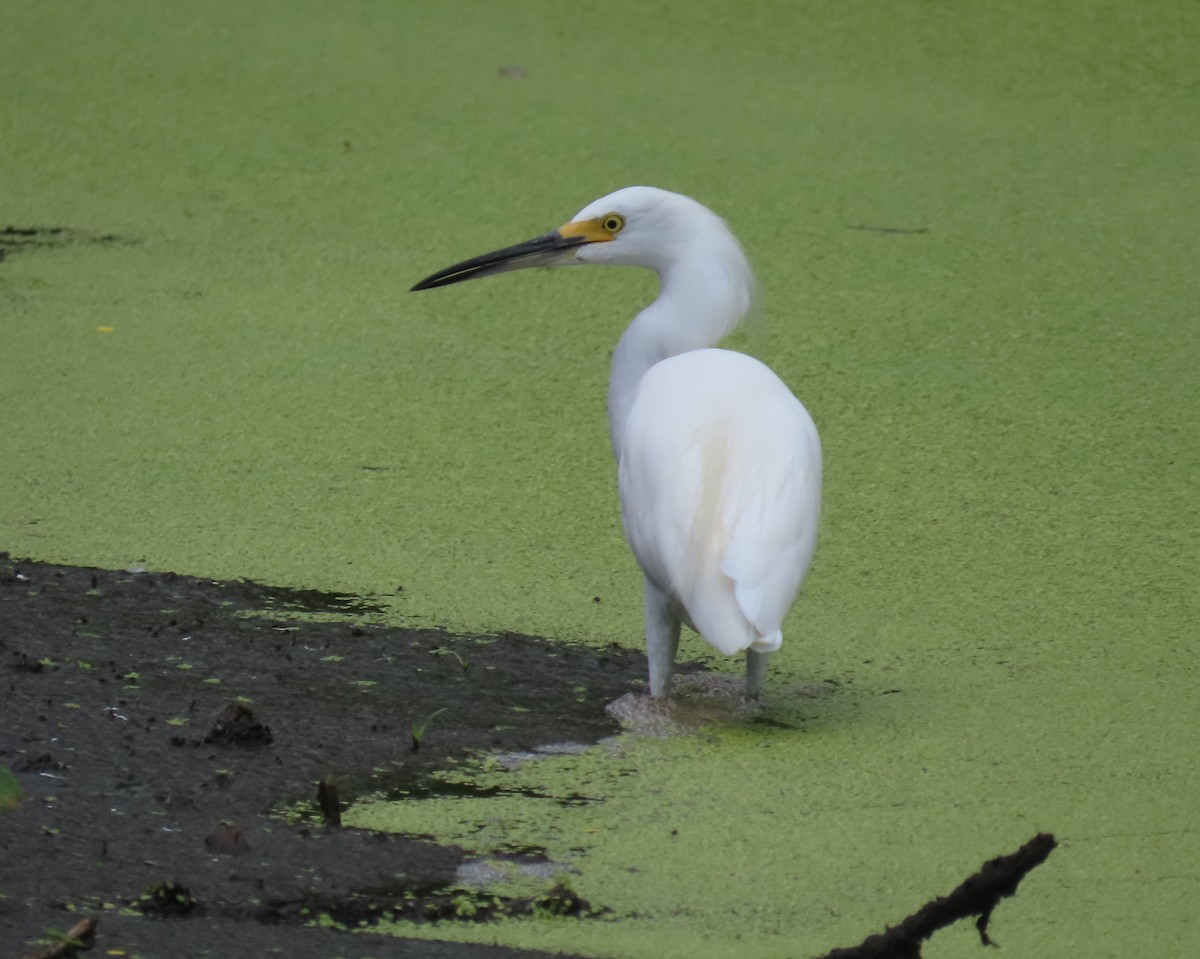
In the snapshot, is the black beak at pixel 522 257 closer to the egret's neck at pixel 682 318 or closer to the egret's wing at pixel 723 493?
the egret's neck at pixel 682 318

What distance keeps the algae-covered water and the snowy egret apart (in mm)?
167

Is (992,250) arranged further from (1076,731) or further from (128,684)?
(128,684)

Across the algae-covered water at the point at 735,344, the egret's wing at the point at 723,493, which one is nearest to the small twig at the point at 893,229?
the algae-covered water at the point at 735,344

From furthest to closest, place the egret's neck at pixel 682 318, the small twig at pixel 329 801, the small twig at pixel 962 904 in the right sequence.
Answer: the egret's neck at pixel 682 318
the small twig at pixel 329 801
the small twig at pixel 962 904

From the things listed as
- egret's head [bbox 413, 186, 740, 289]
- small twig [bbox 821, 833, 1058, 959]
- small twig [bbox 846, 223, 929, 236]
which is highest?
egret's head [bbox 413, 186, 740, 289]

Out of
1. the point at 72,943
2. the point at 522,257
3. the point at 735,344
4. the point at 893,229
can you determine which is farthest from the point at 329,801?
the point at 893,229

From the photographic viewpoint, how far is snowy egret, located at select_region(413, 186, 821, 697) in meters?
2.03

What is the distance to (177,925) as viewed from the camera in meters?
1.52

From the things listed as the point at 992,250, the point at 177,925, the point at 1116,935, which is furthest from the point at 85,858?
the point at 992,250

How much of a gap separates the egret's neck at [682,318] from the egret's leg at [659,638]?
0.31m

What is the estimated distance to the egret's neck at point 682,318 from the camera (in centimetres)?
242

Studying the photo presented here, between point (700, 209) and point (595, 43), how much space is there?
7.90 feet

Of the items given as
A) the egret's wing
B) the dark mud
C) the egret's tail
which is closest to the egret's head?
the egret's wing

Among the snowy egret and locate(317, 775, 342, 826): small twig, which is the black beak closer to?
the snowy egret
